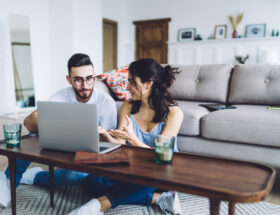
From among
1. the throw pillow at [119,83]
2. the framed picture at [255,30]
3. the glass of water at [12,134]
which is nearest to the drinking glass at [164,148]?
the glass of water at [12,134]

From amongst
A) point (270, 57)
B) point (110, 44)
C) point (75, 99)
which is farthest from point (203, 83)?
point (110, 44)

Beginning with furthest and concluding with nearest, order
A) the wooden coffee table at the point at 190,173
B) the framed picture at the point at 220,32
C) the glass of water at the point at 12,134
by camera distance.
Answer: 1. the framed picture at the point at 220,32
2. the glass of water at the point at 12,134
3. the wooden coffee table at the point at 190,173

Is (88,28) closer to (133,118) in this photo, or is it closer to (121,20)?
(121,20)

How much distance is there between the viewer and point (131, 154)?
45.9 inches

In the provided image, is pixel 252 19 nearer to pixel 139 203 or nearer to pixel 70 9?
pixel 70 9

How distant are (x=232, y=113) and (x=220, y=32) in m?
4.51

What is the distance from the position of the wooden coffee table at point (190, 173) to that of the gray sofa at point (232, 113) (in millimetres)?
852

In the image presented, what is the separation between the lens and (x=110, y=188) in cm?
154

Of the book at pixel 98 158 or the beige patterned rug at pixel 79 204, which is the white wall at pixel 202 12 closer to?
the beige patterned rug at pixel 79 204

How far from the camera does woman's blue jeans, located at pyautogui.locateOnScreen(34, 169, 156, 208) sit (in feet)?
4.32

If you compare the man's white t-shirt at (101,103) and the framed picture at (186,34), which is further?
the framed picture at (186,34)

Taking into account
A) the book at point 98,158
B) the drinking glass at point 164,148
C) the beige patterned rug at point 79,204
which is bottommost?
the beige patterned rug at point 79,204

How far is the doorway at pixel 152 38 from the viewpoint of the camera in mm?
6664

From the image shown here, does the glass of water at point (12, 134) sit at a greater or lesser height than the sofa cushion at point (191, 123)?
greater
